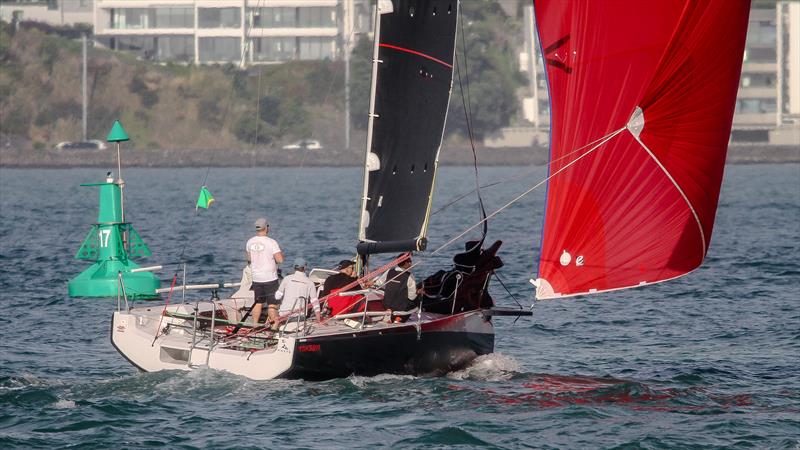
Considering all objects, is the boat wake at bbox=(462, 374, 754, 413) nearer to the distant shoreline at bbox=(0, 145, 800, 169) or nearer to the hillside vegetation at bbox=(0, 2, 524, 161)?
the distant shoreline at bbox=(0, 145, 800, 169)

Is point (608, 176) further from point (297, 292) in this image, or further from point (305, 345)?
point (297, 292)

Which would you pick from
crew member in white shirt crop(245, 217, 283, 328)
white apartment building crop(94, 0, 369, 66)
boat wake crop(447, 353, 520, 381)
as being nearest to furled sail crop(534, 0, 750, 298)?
boat wake crop(447, 353, 520, 381)

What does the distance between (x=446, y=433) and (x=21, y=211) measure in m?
48.7

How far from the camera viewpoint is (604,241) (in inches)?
676

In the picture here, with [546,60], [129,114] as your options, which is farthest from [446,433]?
[129,114]

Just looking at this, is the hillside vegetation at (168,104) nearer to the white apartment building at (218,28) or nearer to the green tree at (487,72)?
the white apartment building at (218,28)

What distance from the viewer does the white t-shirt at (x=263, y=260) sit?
19.5 m

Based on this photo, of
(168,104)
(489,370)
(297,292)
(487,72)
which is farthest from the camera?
(487,72)

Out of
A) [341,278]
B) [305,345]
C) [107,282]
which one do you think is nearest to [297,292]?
[341,278]

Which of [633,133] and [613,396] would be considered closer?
[633,133]

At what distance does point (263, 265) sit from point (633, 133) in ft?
19.3

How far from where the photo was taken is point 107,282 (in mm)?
28797

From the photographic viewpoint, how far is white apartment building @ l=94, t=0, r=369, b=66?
434ft

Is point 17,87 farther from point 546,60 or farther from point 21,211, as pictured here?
point 546,60
